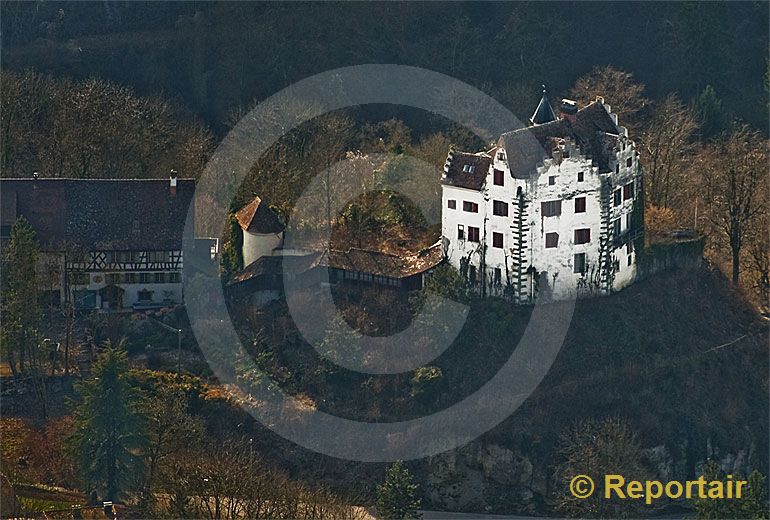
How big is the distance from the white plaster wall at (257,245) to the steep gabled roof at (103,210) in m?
2.49

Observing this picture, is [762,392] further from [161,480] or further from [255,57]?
[255,57]

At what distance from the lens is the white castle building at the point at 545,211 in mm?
91750

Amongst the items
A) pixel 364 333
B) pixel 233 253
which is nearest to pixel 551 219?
pixel 364 333

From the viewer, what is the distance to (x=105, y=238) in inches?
3750

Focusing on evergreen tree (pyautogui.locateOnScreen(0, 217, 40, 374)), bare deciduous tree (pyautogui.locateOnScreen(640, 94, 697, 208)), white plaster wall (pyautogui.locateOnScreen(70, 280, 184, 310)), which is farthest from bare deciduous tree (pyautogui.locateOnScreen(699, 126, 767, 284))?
evergreen tree (pyautogui.locateOnScreen(0, 217, 40, 374))

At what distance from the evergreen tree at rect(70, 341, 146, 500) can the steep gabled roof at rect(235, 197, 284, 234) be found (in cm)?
1324

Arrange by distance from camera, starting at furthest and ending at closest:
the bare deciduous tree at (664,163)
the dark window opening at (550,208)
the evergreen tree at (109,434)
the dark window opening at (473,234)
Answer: the bare deciduous tree at (664,163), the dark window opening at (473,234), the dark window opening at (550,208), the evergreen tree at (109,434)

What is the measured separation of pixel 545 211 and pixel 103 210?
1828cm

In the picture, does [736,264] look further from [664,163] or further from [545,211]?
[545,211]

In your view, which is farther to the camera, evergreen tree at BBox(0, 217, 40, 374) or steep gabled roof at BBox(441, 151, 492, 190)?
steep gabled roof at BBox(441, 151, 492, 190)

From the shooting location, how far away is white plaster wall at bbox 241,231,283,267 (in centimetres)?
9688

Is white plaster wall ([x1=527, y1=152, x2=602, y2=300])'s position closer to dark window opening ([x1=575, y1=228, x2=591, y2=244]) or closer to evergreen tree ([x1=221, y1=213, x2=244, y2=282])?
dark window opening ([x1=575, y1=228, x2=591, y2=244])

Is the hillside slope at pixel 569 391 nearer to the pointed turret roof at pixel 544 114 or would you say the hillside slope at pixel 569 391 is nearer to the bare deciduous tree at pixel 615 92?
the pointed turret roof at pixel 544 114

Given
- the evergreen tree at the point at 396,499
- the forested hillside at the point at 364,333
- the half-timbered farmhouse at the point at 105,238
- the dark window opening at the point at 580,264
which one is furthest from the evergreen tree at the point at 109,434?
the dark window opening at the point at 580,264
